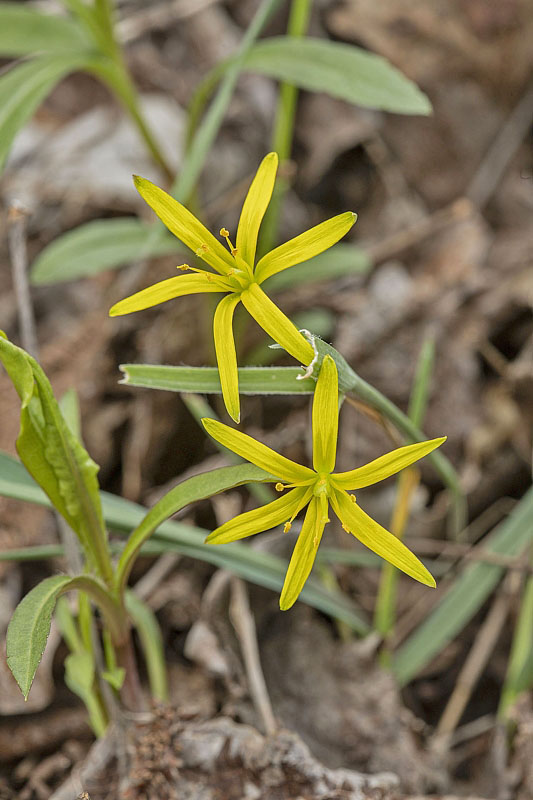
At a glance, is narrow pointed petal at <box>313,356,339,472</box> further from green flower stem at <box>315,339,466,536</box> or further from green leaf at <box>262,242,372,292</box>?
green leaf at <box>262,242,372,292</box>

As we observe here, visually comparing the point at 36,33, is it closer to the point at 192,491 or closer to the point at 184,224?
the point at 184,224

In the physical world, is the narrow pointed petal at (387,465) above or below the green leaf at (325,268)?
below

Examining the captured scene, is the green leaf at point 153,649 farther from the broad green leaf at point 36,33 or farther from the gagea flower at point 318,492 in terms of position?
the broad green leaf at point 36,33

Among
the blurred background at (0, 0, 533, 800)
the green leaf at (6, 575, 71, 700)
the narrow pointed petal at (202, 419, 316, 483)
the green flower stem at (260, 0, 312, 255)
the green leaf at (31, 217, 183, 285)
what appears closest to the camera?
the green leaf at (6, 575, 71, 700)

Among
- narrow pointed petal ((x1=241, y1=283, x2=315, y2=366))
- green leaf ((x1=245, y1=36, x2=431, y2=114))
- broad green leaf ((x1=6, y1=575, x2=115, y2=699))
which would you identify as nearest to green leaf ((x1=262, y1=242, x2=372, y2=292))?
green leaf ((x1=245, y1=36, x2=431, y2=114))

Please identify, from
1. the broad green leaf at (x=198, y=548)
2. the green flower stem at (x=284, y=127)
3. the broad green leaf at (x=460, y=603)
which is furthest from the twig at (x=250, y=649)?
the green flower stem at (x=284, y=127)

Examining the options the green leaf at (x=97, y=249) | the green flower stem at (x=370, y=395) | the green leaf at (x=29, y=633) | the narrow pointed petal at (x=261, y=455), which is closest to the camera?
the green leaf at (x=29, y=633)
